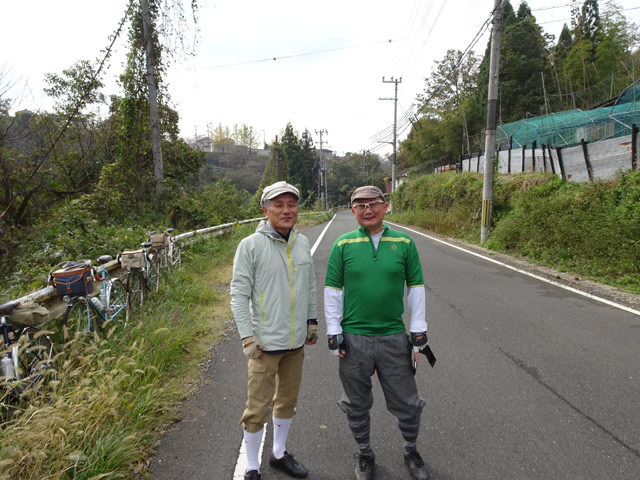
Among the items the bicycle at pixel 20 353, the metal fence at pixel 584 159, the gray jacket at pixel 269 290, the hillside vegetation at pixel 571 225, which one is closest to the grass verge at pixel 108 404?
the bicycle at pixel 20 353

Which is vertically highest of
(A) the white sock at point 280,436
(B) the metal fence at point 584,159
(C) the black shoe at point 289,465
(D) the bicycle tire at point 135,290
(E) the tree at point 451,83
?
(E) the tree at point 451,83

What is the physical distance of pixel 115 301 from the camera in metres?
4.55

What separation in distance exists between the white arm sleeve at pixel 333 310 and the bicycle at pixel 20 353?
6.09 ft

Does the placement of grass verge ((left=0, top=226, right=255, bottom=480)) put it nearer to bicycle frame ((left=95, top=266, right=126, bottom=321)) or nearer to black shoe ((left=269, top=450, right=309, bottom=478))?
bicycle frame ((left=95, top=266, right=126, bottom=321))

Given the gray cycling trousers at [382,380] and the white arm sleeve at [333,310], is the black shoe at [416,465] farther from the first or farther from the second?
the white arm sleeve at [333,310]

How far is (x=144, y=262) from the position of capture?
5312 mm

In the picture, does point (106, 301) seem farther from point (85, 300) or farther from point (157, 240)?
point (157, 240)

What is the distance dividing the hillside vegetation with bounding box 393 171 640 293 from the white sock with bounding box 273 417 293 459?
694 cm

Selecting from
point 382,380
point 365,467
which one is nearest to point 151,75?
point 382,380

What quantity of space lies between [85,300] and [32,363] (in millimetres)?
1020

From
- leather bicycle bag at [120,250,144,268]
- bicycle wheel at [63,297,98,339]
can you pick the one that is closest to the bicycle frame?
bicycle wheel at [63,297,98,339]

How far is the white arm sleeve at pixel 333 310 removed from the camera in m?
2.41

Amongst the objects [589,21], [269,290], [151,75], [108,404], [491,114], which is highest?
[589,21]

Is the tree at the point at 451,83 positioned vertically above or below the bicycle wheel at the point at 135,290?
above
